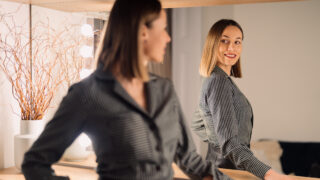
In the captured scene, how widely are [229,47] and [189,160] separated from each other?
58 centimetres

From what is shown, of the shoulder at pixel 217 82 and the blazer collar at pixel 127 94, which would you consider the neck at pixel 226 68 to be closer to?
the shoulder at pixel 217 82

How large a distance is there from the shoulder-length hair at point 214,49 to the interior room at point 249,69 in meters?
0.03

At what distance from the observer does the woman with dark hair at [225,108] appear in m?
1.43

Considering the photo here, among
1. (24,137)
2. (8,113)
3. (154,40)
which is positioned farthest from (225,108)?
(8,113)

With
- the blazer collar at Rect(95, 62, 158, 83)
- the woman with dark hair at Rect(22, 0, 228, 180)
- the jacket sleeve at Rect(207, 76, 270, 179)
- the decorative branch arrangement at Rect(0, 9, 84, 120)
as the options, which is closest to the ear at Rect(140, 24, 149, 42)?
the woman with dark hair at Rect(22, 0, 228, 180)

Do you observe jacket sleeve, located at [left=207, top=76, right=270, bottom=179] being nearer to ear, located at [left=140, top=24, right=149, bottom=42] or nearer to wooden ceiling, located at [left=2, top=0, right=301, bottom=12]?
wooden ceiling, located at [left=2, top=0, right=301, bottom=12]

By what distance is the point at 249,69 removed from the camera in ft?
5.23

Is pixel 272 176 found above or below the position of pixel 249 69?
below

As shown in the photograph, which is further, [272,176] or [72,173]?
[72,173]

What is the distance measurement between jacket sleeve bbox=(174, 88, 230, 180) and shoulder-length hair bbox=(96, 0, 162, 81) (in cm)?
23

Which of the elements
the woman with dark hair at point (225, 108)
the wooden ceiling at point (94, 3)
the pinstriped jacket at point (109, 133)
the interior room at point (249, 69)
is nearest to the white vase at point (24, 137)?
the interior room at point (249, 69)

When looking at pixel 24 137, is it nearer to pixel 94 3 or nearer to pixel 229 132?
pixel 94 3

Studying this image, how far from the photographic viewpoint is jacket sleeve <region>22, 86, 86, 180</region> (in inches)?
39.9

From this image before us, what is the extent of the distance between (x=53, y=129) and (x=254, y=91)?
88cm
